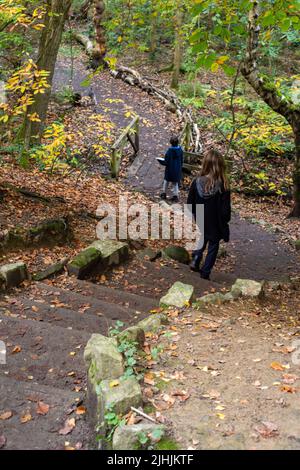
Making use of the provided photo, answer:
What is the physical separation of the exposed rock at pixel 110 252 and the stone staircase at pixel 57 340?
0.23 m

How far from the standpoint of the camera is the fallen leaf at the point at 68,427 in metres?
2.95

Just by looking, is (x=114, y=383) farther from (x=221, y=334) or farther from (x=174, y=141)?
(x=174, y=141)

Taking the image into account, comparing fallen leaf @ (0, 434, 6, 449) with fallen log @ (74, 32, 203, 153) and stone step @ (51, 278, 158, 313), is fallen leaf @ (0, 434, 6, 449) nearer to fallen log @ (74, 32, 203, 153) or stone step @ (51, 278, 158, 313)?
stone step @ (51, 278, 158, 313)

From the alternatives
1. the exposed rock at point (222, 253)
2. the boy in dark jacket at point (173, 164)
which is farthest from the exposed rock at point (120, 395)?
the boy in dark jacket at point (173, 164)

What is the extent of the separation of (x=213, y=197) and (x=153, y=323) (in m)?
2.54

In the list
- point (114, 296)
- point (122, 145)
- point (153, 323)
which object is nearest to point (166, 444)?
point (153, 323)

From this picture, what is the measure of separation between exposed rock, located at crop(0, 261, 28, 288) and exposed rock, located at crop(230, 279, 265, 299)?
274 cm

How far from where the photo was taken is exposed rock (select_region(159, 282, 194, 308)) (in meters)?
5.21

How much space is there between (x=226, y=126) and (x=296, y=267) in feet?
24.4

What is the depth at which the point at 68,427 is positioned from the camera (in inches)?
118

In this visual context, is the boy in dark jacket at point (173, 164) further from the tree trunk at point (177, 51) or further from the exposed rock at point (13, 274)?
the tree trunk at point (177, 51)

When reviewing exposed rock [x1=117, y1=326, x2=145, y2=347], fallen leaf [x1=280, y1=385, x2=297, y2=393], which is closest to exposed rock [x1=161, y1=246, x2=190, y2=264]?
exposed rock [x1=117, y1=326, x2=145, y2=347]

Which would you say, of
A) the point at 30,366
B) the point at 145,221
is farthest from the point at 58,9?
the point at 30,366
